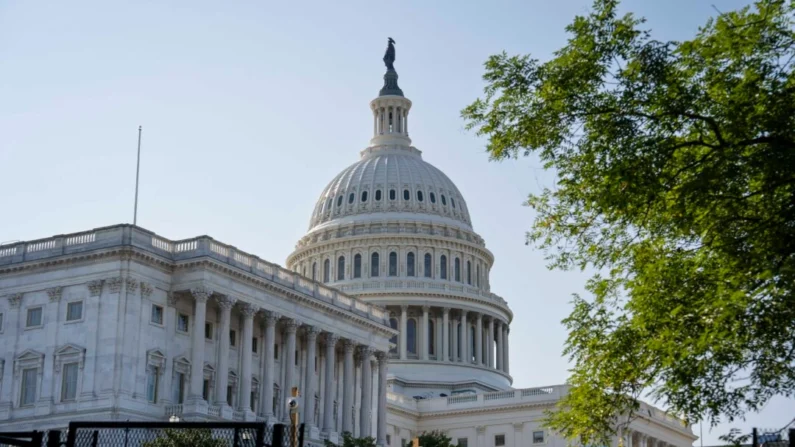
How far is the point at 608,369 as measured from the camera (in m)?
35.3

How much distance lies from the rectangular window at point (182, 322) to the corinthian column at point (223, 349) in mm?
2382

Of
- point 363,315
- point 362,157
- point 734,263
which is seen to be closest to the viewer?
point 734,263

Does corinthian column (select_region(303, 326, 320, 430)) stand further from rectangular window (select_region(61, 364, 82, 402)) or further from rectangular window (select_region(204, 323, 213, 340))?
rectangular window (select_region(61, 364, 82, 402))

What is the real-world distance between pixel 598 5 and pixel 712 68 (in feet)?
10.9

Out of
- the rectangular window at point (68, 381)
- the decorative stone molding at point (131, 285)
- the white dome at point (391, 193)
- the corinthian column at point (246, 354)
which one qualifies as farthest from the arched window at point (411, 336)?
the rectangular window at point (68, 381)

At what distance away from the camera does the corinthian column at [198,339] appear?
90688mm

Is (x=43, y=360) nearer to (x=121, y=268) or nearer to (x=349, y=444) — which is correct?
(x=121, y=268)

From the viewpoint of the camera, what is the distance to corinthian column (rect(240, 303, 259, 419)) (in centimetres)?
9450

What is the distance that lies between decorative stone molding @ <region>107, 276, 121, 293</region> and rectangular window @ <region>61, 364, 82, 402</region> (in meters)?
5.23

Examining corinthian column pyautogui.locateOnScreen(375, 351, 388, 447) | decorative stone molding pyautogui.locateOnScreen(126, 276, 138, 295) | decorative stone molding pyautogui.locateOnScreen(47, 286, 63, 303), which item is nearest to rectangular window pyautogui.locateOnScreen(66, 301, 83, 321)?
decorative stone molding pyautogui.locateOnScreen(47, 286, 63, 303)

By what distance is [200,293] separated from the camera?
299 feet

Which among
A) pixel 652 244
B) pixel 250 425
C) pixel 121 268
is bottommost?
pixel 250 425

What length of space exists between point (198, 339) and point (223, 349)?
6.86 feet

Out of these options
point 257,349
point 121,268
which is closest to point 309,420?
point 257,349
